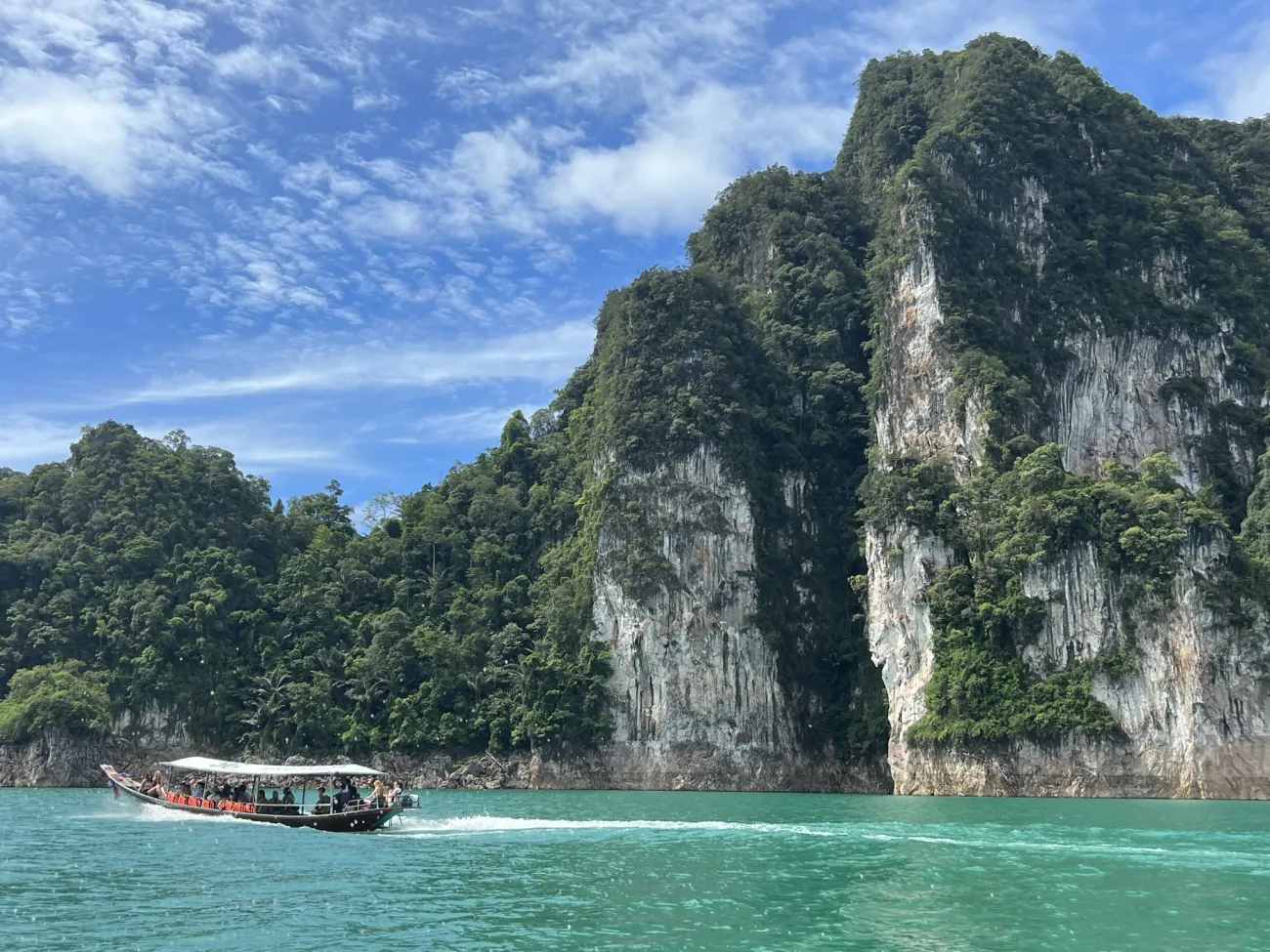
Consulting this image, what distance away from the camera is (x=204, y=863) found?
28062 mm

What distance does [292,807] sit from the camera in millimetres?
38750

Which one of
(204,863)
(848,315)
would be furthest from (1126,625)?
(204,863)

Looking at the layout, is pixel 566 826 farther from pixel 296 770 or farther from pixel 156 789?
pixel 156 789

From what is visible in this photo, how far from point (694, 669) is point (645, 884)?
4665 cm

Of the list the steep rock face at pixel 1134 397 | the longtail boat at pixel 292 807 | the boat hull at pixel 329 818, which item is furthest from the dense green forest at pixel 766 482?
the boat hull at pixel 329 818

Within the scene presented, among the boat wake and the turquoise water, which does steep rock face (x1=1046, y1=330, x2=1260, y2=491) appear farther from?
the boat wake

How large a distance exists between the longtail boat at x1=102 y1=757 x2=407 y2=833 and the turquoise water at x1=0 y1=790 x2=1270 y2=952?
2.30 feet

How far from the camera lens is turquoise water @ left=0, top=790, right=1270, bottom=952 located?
1919cm

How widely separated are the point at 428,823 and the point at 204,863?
1186cm

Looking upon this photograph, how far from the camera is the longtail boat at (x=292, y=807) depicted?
120 ft

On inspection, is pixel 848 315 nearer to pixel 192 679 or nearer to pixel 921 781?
pixel 921 781

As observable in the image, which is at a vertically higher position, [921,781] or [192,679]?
[192,679]

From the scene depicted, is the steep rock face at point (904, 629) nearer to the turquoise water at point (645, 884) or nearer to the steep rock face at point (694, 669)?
the steep rock face at point (694, 669)

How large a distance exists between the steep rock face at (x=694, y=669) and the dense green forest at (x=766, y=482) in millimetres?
1260
